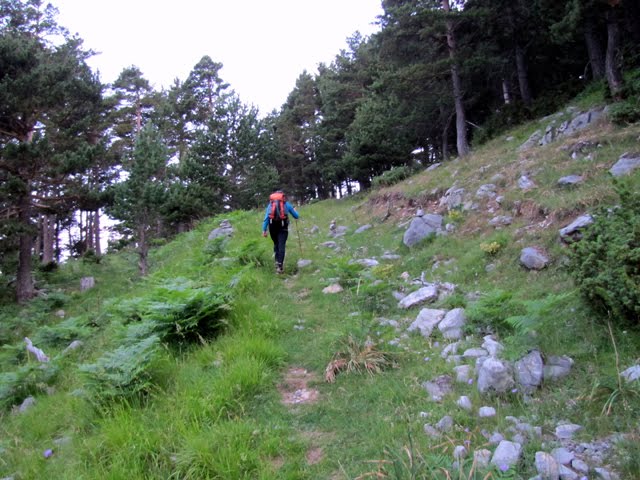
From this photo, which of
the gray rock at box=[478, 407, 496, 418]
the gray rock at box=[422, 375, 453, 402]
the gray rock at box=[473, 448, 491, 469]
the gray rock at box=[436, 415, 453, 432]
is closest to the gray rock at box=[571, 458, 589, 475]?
the gray rock at box=[473, 448, 491, 469]

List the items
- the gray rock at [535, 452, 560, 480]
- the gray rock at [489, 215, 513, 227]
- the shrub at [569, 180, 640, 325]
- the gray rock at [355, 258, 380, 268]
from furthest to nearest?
1. the gray rock at [355, 258, 380, 268]
2. the gray rock at [489, 215, 513, 227]
3. the shrub at [569, 180, 640, 325]
4. the gray rock at [535, 452, 560, 480]

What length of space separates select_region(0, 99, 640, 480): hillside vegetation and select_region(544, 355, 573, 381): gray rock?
0.10 metres

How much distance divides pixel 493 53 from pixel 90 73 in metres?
19.7

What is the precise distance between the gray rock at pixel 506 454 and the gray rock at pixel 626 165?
6859 millimetres

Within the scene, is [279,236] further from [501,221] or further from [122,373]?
[122,373]

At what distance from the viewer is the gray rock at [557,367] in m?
3.48

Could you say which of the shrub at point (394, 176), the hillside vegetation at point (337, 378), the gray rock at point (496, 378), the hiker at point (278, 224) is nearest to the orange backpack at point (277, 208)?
the hiker at point (278, 224)

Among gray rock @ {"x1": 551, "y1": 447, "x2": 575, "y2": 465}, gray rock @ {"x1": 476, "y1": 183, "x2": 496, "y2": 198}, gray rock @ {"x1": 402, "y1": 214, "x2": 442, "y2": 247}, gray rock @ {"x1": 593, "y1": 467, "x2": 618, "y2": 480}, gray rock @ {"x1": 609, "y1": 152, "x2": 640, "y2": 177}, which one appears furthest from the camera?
gray rock @ {"x1": 476, "y1": 183, "x2": 496, "y2": 198}

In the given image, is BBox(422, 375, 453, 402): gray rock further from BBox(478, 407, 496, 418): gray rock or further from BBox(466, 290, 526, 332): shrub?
BBox(466, 290, 526, 332): shrub

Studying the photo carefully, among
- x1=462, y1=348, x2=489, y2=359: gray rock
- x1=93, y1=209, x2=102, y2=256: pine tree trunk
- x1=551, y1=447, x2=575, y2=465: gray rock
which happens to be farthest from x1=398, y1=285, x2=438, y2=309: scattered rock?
x1=93, y1=209, x2=102, y2=256: pine tree trunk

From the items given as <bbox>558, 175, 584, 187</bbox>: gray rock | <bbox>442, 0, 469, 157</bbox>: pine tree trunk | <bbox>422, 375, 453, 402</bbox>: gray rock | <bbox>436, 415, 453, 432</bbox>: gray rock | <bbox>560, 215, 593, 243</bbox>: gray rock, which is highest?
<bbox>442, 0, 469, 157</bbox>: pine tree trunk

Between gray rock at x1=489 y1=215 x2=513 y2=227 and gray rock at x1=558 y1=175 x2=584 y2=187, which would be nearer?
gray rock at x1=558 y1=175 x2=584 y2=187

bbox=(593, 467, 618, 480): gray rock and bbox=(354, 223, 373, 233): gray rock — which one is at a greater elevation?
bbox=(354, 223, 373, 233): gray rock

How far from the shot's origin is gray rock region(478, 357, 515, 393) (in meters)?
3.48
